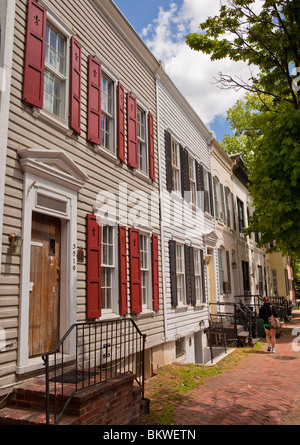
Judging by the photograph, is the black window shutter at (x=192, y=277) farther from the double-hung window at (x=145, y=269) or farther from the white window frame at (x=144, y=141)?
the white window frame at (x=144, y=141)

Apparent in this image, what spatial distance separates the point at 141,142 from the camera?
9.95 meters

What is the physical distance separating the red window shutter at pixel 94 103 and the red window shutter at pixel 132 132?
1357mm

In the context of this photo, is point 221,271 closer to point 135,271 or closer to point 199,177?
Result: point 199,177

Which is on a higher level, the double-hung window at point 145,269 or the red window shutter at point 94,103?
the red window shutter at point 94,103

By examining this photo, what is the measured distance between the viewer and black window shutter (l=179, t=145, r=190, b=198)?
12.4m

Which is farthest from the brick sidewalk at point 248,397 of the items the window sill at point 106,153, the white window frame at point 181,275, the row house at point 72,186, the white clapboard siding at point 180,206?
the window sill at point 106,153

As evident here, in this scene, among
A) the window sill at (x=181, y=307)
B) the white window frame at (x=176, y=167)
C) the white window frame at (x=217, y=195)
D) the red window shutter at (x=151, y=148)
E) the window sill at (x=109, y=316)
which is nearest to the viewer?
→ the window sill at (x=109, y=316)

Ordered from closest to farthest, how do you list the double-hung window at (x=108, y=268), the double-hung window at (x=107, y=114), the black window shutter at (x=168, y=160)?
the double-hung window at (x=108, y=268), the double-hung window at (x=107, y=114), the black window shutter at (x=168, y=160)

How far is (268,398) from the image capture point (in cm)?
653

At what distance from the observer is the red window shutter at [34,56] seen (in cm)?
565

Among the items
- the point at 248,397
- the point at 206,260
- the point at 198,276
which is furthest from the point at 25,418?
the point at 206,260

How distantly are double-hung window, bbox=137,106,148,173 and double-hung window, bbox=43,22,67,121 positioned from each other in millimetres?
3307

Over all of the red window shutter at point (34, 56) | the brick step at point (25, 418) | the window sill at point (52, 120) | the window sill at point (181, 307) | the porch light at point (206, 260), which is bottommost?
the brick step at point (25, 418)

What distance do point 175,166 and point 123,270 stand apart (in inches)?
209
